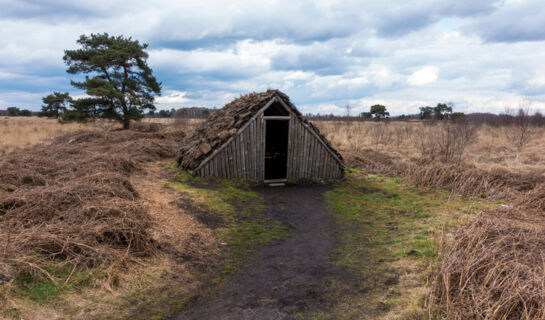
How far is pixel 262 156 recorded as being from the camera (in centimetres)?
Answer: 1141

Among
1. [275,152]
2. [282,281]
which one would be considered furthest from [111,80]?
[282,281]

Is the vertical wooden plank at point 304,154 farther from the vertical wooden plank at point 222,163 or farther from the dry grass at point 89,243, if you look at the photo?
the dry grass at point 89,243

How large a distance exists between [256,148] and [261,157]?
0.39 metres

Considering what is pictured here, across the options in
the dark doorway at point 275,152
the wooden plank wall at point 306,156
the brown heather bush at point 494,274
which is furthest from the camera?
the dark doorway at point 275,152

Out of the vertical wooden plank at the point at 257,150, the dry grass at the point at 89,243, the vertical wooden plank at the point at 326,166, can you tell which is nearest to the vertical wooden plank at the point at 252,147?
the vertical wooden plank at the point at 257,150

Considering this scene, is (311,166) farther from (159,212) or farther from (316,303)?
(316,303)

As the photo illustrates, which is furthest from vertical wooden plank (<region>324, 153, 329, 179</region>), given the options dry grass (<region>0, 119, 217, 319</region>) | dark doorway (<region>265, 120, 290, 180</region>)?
dry grass (<region>0, 119, 217, 319</region>)

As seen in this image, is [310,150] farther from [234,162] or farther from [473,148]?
[473,148]

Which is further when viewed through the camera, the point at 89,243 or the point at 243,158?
the point at 243,158

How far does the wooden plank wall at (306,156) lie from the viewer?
38.4 feet

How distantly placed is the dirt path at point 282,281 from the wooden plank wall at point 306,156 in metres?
4.05

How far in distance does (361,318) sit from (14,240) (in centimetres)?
469

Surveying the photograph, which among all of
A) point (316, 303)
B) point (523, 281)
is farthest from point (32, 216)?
point (523, 281)

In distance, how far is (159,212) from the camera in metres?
7.29
